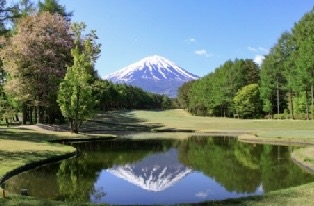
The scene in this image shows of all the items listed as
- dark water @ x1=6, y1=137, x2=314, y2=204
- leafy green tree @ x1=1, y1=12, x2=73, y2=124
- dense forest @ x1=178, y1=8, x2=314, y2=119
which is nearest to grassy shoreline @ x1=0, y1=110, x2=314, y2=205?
dark water @ x1=6, y1=137, x2=314, y2=204

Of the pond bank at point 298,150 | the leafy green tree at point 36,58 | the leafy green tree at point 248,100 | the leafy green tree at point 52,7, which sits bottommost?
the pond bank at point 298,150

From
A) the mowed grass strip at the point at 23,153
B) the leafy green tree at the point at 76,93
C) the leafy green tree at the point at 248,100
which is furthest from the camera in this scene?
the leafy green tree at the point at 248,100

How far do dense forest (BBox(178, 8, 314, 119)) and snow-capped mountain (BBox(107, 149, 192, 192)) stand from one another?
46.3 meters

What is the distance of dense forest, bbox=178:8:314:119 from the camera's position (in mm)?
72562

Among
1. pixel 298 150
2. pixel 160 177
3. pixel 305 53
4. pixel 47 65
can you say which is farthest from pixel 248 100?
pixel 160 177

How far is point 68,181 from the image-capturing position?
2191 centimetres

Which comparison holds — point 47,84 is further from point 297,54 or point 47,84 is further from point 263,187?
point 297,54

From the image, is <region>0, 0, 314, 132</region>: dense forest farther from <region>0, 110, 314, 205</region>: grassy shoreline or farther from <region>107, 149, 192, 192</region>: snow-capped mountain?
<region>107, 149, 192, 192</region>: snow-capped mountain

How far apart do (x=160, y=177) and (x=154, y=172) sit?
2130mm

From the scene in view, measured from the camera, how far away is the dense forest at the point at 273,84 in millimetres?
72562

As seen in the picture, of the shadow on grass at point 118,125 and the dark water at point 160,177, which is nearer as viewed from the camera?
the dark water at point 160,177

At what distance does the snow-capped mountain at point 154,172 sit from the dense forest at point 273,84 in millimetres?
46281

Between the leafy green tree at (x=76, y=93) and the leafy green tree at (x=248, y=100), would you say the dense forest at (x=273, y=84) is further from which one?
the leafy green tree at (x=76, y=93)

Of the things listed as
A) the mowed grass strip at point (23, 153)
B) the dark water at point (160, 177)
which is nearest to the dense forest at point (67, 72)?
the mowed grass strip at point (23, 153)
